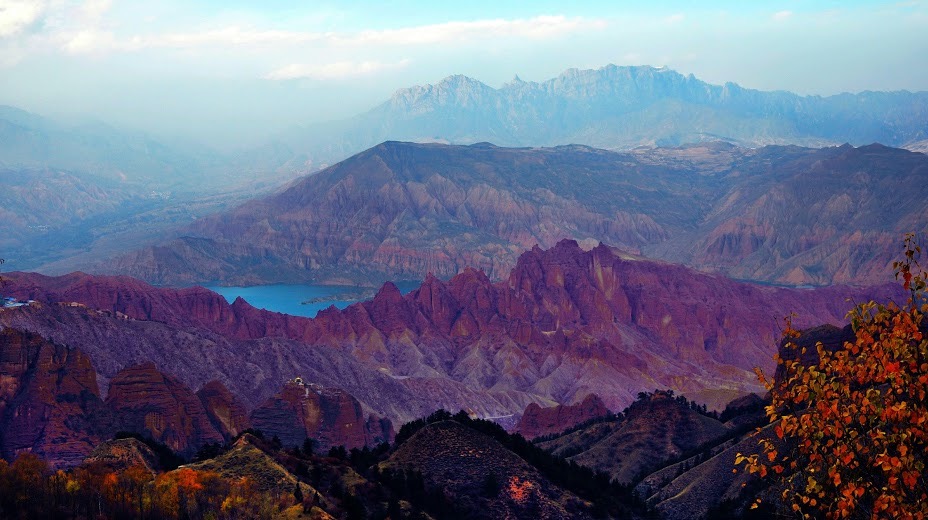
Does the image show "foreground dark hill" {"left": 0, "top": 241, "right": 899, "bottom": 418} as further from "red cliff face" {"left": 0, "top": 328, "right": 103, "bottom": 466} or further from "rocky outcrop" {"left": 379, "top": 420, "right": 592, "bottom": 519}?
"rocky outcrop" {"left": 379, "top": 420, "right": 592, "bottom": 519}

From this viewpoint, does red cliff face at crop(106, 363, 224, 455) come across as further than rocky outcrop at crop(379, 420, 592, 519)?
Yes

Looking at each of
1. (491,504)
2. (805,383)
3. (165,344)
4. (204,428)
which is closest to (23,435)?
(204,428)

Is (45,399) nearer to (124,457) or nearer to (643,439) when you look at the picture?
(124,457)

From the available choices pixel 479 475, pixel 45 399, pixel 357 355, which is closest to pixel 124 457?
pixel 479 475

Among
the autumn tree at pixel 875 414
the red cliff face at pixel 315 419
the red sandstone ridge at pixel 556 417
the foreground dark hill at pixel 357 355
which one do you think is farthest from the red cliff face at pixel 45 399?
the autumn tree at pixel 875 414

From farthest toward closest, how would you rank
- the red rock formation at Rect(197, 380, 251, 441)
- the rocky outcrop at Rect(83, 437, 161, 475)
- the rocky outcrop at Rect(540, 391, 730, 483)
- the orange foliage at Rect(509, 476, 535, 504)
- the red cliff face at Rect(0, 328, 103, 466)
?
the red rock formation at Rect(197, 380, 251, 441)
the red cliff face at Rect(0, 328, 103, 466)
the rocky outcrop at Rect(540, 391, 730, 483)
the orange foliage at Rect(509, 476, 535, 504)
the rocky outcrop at Rect(83, 437, 161, 475)

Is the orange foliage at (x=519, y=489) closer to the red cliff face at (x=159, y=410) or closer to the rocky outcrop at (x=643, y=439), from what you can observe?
the rocky outcrop at (x=643, y=439)

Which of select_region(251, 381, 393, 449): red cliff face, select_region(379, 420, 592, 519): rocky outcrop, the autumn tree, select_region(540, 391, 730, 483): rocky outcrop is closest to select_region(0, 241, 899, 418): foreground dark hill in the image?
select_region(251, 381, 393, 449): red cliff face
